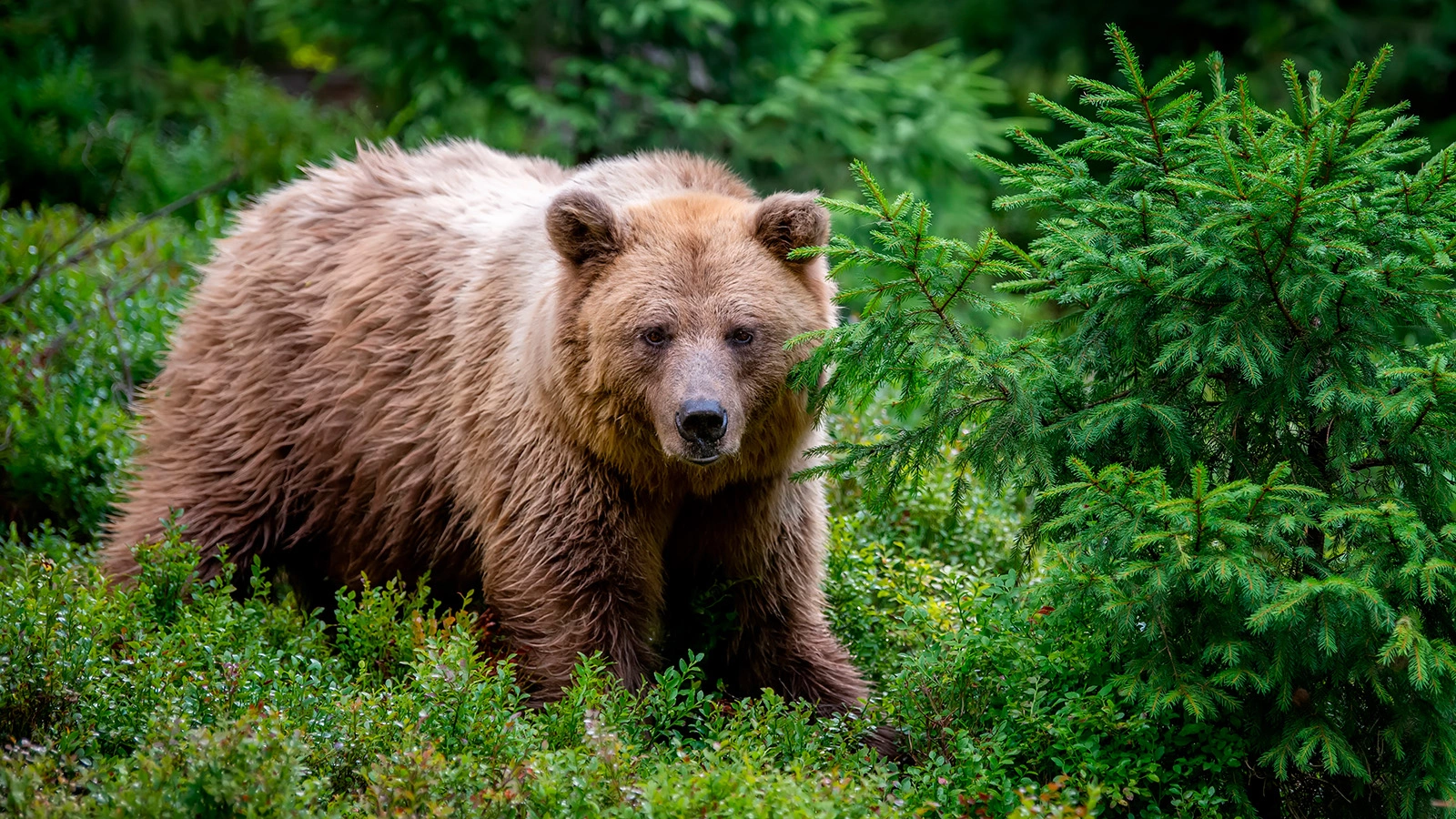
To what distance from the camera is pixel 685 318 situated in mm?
5020

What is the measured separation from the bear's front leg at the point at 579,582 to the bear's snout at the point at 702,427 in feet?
1.72

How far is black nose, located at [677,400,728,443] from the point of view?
4688mm

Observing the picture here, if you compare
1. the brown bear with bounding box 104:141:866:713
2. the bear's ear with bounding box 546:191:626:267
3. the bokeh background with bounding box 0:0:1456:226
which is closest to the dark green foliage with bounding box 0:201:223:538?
the brown bear with bounding box 104:141:866:713

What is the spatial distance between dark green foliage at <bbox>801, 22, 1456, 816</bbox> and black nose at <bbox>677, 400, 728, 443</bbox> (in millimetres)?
460

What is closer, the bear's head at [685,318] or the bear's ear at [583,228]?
the bear's head at [685,318]

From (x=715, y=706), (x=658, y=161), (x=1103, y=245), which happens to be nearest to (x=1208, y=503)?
(x=1103, y=245)

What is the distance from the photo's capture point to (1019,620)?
188 inches

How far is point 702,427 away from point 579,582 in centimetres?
83

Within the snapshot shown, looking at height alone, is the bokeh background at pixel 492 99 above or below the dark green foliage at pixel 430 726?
above

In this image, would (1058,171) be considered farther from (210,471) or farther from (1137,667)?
(210,471)

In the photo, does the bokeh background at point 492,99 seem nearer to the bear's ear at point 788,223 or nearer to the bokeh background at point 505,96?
the bokeh background at point 505,96

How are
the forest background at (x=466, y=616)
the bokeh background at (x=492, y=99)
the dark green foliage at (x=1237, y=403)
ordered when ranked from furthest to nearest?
the bokeh background at (x=492, y=99)
the forest background at (x=466, y=616)
the dark green foliage at (x=1237, y=403)

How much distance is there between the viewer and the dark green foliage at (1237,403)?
3869 millimetres

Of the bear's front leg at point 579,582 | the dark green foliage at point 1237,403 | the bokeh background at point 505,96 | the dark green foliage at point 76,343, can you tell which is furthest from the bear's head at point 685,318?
the bokeh background at point 505,96
